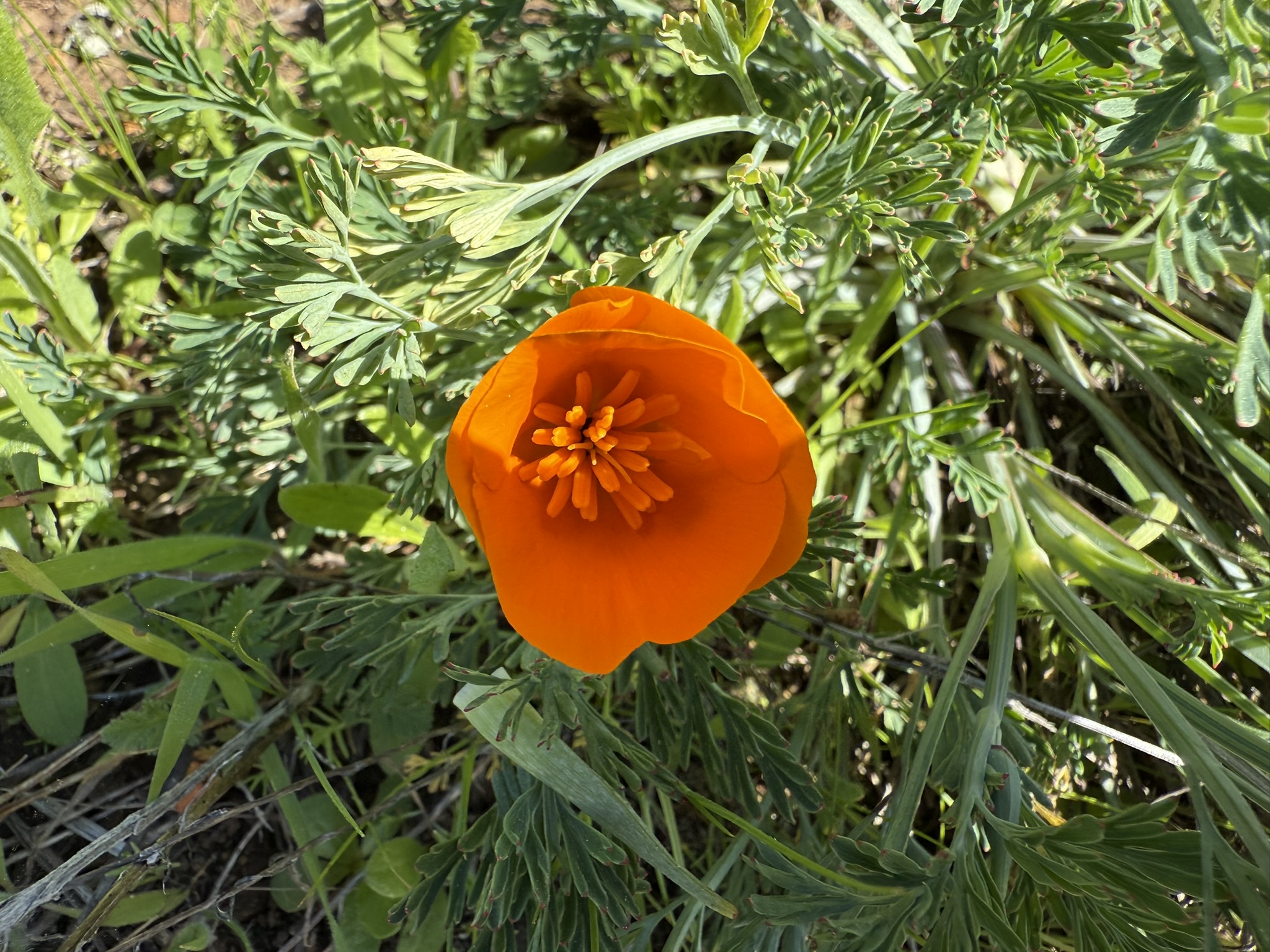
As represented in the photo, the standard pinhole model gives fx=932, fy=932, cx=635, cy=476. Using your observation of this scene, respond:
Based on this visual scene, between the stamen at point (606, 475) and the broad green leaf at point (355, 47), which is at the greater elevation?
the broad green leaf at point (355, 47)

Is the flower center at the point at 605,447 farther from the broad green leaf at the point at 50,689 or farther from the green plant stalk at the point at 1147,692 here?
the broad green leaf at the point at 50,689

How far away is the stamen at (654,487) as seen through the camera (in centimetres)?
156

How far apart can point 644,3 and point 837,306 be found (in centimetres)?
80

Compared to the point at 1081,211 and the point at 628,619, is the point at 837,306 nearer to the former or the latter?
the point at 1081,211

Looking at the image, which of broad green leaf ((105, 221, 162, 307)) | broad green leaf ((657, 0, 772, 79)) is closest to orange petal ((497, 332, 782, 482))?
broad green leaf ((657, 0, 772, 79))

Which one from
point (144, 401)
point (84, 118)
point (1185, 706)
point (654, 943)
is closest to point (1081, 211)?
point (1185, 706)

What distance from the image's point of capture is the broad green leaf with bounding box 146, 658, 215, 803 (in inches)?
64.2

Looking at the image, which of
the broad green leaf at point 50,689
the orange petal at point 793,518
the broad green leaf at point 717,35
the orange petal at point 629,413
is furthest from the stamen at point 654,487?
the broad green leaf at point 50,689

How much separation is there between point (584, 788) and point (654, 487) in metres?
0.50

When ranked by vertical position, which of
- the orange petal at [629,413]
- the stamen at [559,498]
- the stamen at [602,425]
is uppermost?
the stamen at [602,425]

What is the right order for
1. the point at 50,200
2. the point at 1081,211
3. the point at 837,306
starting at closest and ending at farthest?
the point at 1081,211, the point at 50,200, the point at 837,306

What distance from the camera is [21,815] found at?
1.86 metres

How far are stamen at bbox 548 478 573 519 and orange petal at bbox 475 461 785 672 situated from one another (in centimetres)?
4

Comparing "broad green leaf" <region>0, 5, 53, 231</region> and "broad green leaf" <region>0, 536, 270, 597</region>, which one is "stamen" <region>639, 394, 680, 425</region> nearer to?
"broad green leaf" <region>0, 536, 270, 597</region>
